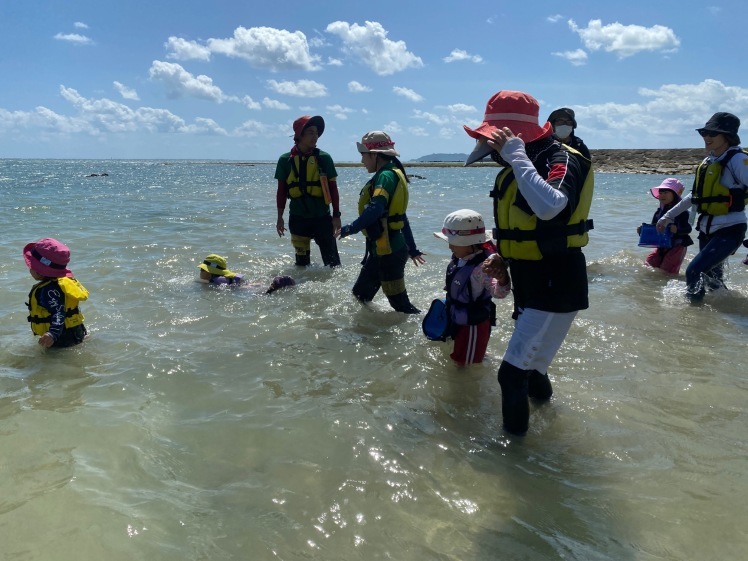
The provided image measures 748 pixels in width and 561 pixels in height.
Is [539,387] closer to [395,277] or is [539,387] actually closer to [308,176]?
[395,277]

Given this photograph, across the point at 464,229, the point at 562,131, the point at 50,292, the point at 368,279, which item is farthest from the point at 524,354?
the point at 50,292

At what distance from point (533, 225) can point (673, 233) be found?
6.70 m

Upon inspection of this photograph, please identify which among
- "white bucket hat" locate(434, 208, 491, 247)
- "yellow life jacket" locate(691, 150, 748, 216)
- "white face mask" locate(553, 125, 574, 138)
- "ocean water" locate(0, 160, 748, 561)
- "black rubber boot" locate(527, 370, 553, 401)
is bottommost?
"ocean water" locate(0, 160, 748, 561)

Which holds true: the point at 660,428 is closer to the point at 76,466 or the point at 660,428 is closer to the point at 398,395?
the point at 398,395

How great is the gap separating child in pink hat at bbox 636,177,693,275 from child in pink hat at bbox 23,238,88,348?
8169 mm

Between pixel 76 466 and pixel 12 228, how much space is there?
13.8m

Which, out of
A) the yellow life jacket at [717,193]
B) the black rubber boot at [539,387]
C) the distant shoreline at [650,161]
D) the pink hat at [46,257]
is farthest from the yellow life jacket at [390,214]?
the distant shoreline at [650,161]

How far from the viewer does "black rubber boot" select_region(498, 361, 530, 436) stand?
3568 millimetres

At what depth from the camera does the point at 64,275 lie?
5273 mm

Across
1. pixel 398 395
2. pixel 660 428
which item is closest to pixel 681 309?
pixel 660 428

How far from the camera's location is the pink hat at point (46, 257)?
504 centimetres

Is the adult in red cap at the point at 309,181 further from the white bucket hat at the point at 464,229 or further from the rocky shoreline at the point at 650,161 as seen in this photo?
the rocky shoreline at the point at 650,161

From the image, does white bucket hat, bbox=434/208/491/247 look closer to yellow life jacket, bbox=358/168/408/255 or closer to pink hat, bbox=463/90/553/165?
pink hat, bbox=463/90/553/165

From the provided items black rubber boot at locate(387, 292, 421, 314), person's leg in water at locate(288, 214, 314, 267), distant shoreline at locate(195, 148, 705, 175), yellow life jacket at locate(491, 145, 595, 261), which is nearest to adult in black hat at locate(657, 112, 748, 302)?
black rubber boot at locate(387, 292, 421, 314)
